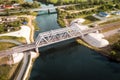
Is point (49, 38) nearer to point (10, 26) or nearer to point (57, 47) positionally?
point (57, 47)

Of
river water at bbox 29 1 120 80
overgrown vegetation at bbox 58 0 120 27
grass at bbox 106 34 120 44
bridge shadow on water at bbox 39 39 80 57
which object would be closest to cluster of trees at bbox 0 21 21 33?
overgrown vegetation at bbox 58 0 120 27

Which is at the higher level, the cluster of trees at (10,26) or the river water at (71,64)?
the cluster of trees at (10,26)

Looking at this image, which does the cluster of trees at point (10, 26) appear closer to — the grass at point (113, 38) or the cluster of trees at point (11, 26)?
the cluster of trees at point (11, 26)

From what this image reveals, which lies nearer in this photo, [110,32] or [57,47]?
[57,47]

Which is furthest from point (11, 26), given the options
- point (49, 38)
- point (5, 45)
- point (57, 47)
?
point (57, 47)

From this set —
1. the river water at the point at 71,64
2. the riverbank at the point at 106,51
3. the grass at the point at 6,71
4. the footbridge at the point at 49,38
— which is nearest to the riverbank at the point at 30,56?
the river water at the point at 71,64

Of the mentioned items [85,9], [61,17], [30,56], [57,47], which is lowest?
[30,56]
